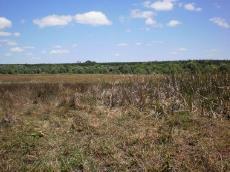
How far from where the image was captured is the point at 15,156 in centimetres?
668

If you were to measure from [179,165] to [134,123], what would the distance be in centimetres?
344

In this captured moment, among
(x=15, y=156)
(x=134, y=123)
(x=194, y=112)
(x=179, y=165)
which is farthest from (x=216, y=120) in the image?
(x=15, y=156)

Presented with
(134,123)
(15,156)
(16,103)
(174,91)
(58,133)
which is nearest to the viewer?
(15,156)

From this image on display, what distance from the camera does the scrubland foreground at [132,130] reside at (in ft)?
20.0

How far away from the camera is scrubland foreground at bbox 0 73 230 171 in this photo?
240 inches

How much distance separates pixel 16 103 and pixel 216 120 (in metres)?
7.96

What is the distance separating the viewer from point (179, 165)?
5.82 m

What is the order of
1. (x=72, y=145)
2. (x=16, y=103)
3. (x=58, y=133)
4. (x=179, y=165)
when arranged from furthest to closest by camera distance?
(x=16, y=103), (x=58, y=133), (x=72, y=145), (x=179, y=165)

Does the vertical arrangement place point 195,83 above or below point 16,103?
above

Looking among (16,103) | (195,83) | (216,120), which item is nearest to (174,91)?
(195,83)

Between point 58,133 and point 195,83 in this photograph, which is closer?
point 58,133

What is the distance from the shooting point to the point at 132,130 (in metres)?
8.30

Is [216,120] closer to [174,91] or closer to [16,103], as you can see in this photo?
[174,91]

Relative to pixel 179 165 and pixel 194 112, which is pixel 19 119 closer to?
pixel 194 112
